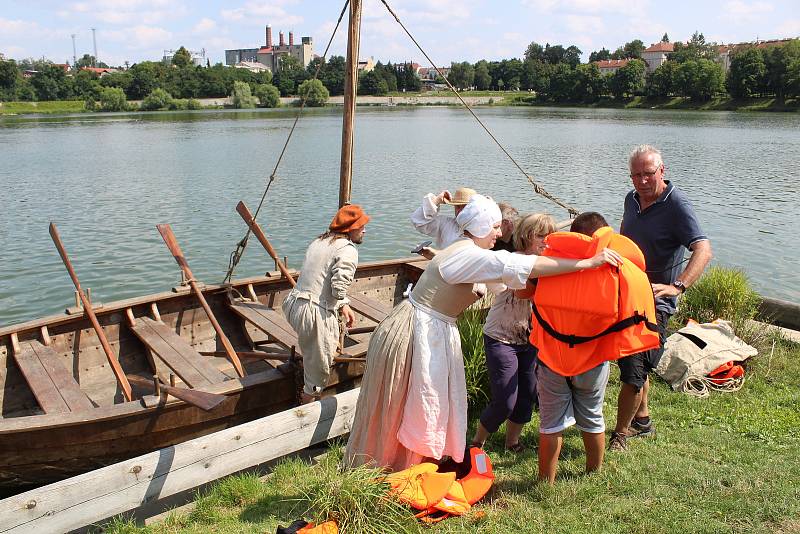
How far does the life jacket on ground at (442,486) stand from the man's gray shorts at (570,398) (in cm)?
42

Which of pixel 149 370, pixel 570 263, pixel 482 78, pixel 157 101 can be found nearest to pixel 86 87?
pixel 157 101

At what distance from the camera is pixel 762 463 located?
3867mm

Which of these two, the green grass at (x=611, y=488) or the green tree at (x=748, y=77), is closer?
the green grass at (x=611, y=488)

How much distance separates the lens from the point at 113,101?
6906 centimetres

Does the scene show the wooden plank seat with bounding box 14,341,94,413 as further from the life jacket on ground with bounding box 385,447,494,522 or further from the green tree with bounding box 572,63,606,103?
the green tree with bounding box 572,63,606,103

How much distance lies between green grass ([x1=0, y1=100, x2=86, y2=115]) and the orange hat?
7121cm

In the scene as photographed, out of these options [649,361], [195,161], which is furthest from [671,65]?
[649,361]

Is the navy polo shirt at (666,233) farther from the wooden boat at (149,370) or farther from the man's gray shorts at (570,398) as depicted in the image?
the wooden boat at (149,370)

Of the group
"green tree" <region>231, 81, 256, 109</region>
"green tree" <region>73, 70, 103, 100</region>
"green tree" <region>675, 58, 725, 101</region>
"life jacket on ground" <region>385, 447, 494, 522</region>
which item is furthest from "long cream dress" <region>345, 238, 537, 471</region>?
"green tree" <region>73, 70, 103, 100</region>

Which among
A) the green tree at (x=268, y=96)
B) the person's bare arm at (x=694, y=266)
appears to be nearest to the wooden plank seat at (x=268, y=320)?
the person's bare arm at (x=694, y=266)

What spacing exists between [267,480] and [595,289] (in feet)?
8.07

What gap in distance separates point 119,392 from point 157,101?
71843 millimetres

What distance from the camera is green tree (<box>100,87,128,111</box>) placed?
68.6 m

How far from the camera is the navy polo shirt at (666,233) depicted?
13.5 ft
